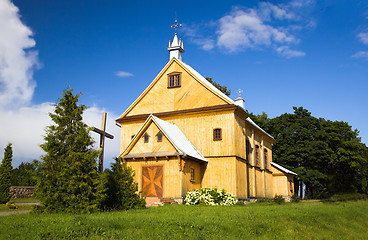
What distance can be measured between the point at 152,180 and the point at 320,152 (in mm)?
29304

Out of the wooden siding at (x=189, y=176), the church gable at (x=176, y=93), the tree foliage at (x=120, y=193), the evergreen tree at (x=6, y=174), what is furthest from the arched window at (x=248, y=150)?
the evergreen tree at (x=6, y=174)

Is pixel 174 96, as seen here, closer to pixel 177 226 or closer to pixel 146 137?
pixel 146 137

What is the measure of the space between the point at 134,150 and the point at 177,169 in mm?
3645

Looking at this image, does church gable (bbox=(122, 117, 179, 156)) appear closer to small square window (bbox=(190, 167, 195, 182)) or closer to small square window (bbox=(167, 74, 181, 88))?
small square window (bbox=(190, 167, 195, 182))

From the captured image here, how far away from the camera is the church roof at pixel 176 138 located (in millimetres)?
22719

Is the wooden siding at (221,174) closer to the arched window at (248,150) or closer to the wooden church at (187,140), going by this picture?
the wooden church at (187,140)

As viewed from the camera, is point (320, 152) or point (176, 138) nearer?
point (176, 138)

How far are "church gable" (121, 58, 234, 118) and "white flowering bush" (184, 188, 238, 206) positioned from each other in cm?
742

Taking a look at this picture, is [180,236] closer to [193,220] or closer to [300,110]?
[193,220]

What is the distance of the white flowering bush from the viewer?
21358mm

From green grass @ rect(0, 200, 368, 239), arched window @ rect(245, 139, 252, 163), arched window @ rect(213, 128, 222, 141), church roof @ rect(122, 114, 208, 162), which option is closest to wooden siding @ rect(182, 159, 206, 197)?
church roof @ rect(122, 114, 208, 162)

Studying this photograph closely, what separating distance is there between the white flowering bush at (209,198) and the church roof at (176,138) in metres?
2.65

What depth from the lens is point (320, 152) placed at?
4412cm

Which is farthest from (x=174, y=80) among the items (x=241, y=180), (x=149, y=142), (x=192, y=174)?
(x=241, y=180)
